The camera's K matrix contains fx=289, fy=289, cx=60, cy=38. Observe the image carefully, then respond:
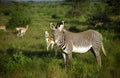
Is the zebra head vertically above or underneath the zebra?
above

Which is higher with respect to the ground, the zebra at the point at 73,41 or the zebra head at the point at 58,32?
the zebra head at the point at 58,32

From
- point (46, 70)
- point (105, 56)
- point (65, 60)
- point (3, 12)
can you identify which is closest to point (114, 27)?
point (105, 56)

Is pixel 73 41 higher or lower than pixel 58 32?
lower

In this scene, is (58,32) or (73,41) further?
(73,41)

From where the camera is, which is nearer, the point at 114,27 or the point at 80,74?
the point at 80,74

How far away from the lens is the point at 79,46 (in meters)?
6.77

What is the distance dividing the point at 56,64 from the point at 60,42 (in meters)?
0.53

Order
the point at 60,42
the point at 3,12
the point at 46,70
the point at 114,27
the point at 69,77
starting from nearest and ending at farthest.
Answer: the point at 69,77
the point at 46,70
the point at 60,42
the point at 114,27
the point at 3,12

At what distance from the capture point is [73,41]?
6.70m

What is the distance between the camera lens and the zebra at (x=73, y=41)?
643 centimetres

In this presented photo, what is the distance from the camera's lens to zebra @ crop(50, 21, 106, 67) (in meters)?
6.43

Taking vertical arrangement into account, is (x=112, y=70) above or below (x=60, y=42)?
below

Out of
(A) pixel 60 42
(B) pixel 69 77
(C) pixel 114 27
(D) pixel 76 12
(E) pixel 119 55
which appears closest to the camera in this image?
(B) pixel 69 77

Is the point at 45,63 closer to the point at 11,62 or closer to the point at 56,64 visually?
the point at 56,64
